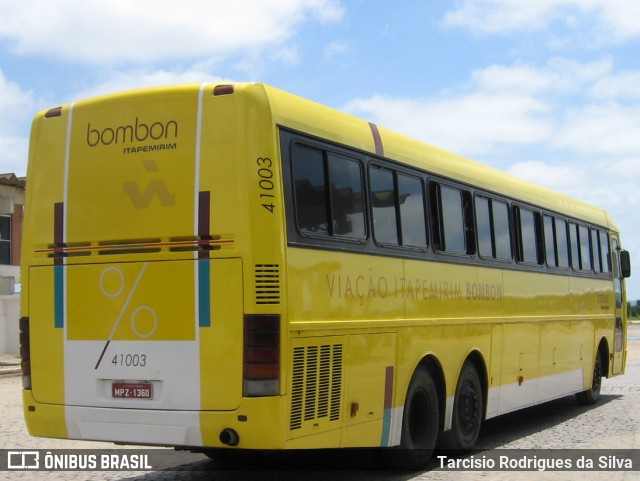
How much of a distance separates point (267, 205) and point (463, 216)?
4274mm

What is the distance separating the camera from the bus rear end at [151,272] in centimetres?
748

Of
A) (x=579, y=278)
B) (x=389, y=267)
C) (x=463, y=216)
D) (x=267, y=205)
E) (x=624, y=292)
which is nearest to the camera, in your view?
(x=267, y=205)

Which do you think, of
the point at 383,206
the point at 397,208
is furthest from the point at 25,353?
the point at 397,208

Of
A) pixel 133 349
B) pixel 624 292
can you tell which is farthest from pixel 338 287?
pixel 624 292

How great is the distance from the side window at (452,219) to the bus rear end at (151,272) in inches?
133

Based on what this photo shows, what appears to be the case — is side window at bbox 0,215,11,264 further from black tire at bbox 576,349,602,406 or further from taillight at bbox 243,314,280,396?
taillight at bbox 243,314,280,396

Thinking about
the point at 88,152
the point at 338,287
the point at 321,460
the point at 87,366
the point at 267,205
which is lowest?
the point at 321,460

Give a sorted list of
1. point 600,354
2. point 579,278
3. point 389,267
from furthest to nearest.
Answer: point 600,354 < point 579,278 < point 389,267

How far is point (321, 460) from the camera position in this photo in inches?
409

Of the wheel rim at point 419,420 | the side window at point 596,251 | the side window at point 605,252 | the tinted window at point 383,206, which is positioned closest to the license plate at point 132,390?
the tinted window at point 383,206

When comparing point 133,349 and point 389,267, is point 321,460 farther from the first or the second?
point 133,349

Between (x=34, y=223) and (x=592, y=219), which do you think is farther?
(x=592, y=219)

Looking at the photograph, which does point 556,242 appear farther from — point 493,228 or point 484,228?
point 484,228

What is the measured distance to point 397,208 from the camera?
966 cm
